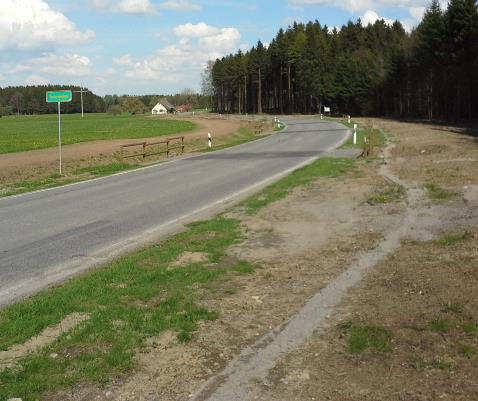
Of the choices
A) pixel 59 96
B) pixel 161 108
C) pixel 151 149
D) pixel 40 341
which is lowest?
pixel 40 341

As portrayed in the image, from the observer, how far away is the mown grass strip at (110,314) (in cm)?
462

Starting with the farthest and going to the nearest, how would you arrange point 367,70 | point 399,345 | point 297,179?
point 367,70, point 297,179, point 399,345

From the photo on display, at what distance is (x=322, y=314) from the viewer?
5.85 metres

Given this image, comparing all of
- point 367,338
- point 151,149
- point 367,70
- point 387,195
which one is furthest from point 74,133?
point 367,338

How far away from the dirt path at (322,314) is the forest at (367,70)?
41989 mm

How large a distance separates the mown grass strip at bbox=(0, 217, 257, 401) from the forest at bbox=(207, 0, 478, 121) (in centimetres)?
4520

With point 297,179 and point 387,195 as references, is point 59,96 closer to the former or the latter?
point 297,179

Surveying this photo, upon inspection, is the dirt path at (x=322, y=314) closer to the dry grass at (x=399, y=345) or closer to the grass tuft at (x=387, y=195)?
the dry grass at (x=399, y=345)

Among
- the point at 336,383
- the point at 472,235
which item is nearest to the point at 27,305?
the point at 336,383

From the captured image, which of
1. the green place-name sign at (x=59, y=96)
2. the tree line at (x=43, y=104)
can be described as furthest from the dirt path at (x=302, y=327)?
the tree line at (x=43, y=104)

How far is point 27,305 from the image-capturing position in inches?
250

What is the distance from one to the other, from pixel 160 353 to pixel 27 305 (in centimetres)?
221

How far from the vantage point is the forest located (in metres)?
49.1

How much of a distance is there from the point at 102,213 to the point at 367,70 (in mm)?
75339
